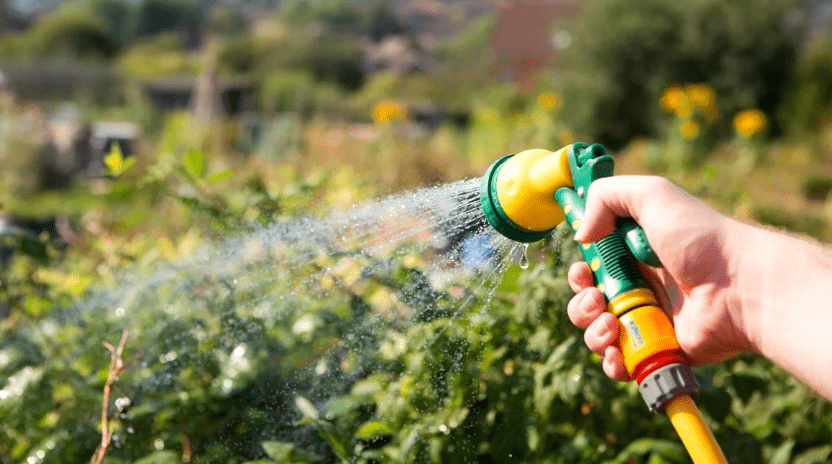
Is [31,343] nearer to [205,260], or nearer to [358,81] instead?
[205,260]

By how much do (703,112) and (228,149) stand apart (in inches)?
194

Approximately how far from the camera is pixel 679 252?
93 centimetres

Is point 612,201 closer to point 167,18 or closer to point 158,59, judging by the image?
point 158,59

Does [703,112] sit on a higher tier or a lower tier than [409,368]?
lower

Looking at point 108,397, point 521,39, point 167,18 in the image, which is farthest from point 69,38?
point 108,397

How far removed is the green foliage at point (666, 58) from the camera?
1214 cm

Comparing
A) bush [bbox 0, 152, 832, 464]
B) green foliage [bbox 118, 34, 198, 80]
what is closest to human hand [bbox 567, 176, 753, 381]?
bush [bbox 0, 152, 832, 464]

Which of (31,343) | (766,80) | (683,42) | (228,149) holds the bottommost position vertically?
(766,80)

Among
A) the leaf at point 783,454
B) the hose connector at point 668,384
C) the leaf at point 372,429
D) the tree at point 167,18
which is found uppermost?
the tree at point 167,18

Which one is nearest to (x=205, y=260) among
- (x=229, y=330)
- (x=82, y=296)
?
(x=229, y=330)

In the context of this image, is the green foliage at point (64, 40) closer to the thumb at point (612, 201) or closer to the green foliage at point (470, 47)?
the green foliage at point (470, 47)

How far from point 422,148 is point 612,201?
5016 mm

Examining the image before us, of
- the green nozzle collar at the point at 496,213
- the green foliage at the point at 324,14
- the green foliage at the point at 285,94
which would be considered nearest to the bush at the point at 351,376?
the green nozzle collar at the point at 496,213

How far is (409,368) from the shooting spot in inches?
49.1
